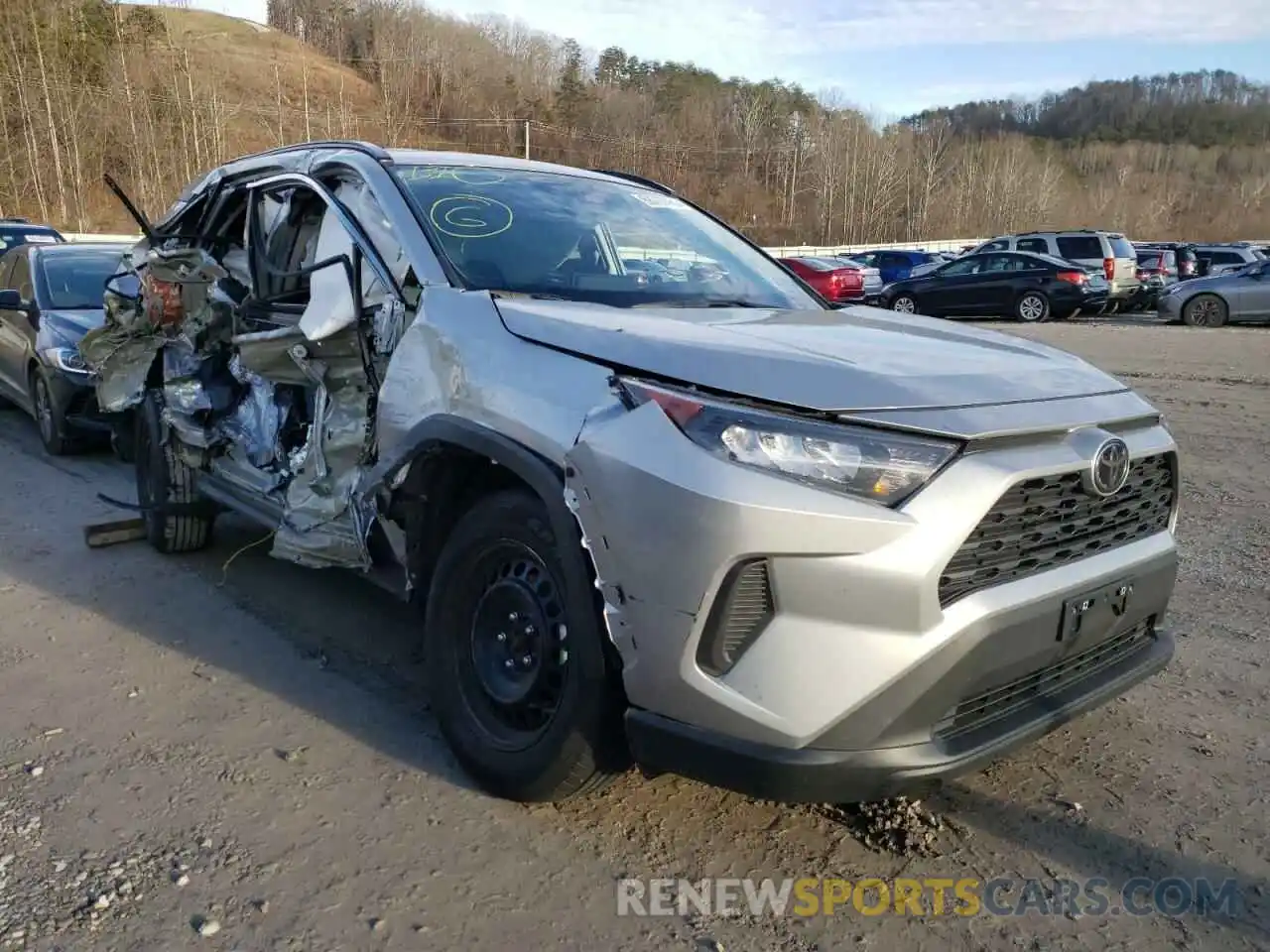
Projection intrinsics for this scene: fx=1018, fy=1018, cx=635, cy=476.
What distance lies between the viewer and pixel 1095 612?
2613 mm

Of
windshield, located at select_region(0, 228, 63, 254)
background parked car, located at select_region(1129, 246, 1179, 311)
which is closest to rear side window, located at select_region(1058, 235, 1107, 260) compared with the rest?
background parked car, located at select_region(1129, 246, 1179, 311)

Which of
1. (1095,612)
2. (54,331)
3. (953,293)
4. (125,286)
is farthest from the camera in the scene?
(953,293)

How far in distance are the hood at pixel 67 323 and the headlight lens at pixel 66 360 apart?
9 cm

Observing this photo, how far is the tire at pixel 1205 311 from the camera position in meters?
19.1

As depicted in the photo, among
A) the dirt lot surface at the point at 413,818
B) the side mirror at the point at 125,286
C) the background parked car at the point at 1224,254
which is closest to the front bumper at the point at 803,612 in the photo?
the dirt lot surface at the point at 413,818

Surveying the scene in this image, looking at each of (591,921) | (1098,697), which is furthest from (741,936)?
(1098,697)

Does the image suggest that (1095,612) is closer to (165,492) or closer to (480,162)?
(480,162)

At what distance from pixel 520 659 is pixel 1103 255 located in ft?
74.8

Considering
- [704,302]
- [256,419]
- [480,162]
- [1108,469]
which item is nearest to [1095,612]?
[1108,469]

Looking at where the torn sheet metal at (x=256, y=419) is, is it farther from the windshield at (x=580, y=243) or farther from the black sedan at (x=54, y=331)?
the black sedan at (x=54, y=331)

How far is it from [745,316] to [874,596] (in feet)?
4.35

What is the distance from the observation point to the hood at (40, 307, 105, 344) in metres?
7.48

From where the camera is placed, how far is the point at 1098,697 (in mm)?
2732

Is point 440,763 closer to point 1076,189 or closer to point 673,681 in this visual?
point 673,681
